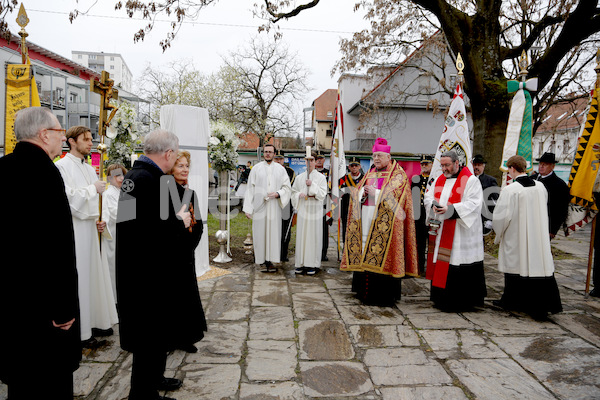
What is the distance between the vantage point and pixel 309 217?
22.6 feet

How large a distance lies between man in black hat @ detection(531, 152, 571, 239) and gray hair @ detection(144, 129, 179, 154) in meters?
5.63

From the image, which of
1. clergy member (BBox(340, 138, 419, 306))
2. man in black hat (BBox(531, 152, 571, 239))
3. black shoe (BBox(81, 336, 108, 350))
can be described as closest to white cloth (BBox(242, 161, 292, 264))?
clergy member (BBox(340, 138, 419, 306))

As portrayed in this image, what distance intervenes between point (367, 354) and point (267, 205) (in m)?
3.62

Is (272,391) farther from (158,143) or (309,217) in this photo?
(309,217)

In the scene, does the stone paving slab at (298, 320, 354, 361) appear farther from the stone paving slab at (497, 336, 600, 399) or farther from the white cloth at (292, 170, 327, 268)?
the white cloth at (292, 170, 327, 268)

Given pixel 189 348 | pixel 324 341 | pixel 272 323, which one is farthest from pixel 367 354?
pixel 189 348

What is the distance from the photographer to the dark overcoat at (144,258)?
241 centimetres

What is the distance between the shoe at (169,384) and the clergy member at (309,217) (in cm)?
377

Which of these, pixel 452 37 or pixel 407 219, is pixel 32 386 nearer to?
pixel 407 219

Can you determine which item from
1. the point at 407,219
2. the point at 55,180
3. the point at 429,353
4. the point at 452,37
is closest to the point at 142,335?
the point at 55,180

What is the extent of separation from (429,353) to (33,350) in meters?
3.13

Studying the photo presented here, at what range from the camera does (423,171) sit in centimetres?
738

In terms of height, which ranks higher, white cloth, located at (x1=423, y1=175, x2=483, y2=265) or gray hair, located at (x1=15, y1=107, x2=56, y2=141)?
gray hair, located at (x1=15, y1=107, x2=56, y2=141)

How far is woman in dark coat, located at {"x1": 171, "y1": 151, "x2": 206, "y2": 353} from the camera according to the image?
8.99 ft
